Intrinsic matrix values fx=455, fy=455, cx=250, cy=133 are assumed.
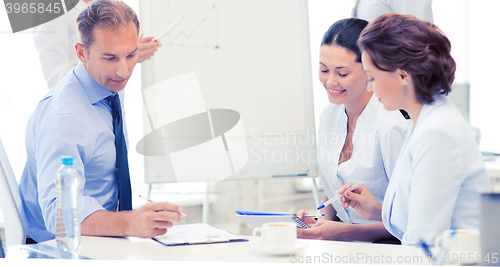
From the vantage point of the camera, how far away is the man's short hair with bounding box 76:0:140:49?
4.37 ft

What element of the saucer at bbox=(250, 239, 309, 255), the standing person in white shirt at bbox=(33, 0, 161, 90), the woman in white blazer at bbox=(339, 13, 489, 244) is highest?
the standing person in white shirt at bbox=(33, 0, 161, 90)

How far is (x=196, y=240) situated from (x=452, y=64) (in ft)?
2.45

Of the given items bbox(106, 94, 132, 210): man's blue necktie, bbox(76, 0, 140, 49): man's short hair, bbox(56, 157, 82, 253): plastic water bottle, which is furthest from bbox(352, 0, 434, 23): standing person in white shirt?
bbox(56, 157, 82, 253): plastic water bottle

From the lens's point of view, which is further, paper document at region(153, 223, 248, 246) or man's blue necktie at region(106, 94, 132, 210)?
man's blue necktie at region(106, 94, 132, 210)

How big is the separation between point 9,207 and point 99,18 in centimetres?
58

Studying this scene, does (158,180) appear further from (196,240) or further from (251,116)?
(196,240)

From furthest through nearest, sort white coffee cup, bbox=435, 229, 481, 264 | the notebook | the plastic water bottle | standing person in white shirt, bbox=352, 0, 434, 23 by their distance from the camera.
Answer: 1. standing person in white shirt, bbox=352, 0, 434, 23
2. the notebook
3. the plastic water bottle
4. white coffee cup, bbox=435, 229, 481, 264

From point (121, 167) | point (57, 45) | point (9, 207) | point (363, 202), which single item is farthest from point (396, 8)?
point (9, 207)

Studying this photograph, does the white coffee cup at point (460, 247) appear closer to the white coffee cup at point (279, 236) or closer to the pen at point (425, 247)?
the pen at point (425, 247)

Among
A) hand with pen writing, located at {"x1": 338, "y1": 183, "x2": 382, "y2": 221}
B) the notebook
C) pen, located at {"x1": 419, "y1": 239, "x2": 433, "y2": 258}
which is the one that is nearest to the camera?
pen, located at {"x1": 419, "y1": 239, "x2": 433, "y2": 258}

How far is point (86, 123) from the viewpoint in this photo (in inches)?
51.0

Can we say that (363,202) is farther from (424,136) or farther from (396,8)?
(396,8)

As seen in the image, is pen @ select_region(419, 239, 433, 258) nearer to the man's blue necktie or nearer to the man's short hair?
the man's blue necktie

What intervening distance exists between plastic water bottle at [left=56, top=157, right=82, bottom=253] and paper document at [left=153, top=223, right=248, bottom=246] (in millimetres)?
182
